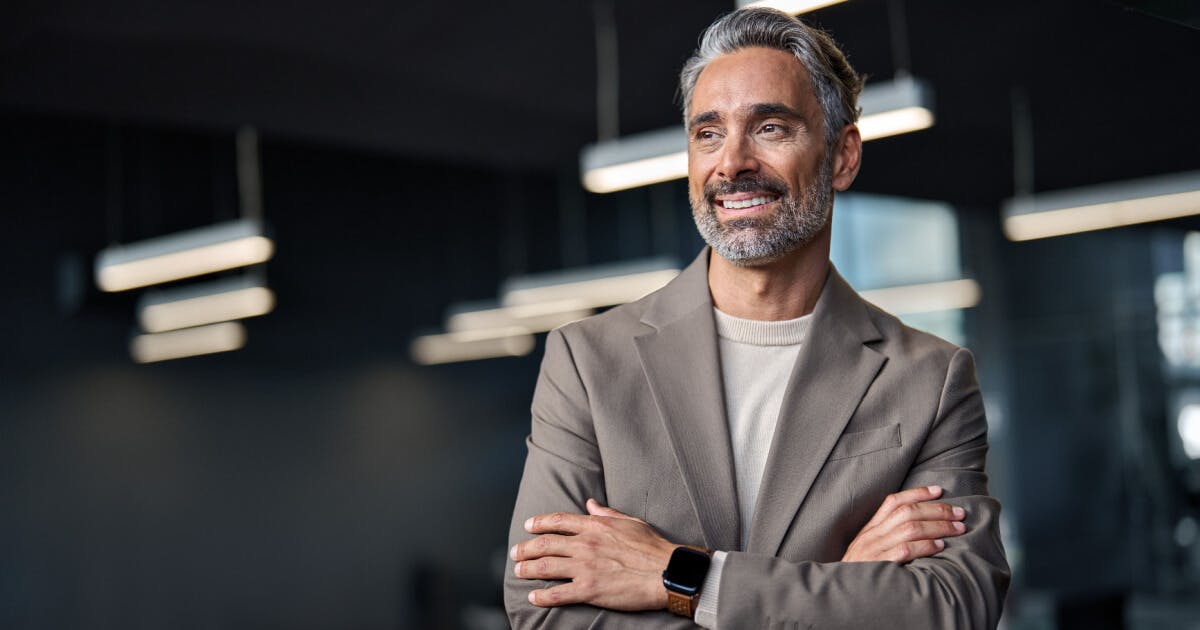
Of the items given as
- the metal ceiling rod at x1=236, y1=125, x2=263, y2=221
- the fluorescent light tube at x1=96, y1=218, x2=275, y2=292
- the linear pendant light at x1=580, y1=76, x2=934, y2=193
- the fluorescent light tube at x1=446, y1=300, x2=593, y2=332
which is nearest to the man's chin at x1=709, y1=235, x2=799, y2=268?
the linear pendant light at x1=580, y1=76, x2=934, y2=193

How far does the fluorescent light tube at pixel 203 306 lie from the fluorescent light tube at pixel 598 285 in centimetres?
183

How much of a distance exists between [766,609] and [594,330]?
525 mm

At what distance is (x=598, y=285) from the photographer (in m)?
8.08

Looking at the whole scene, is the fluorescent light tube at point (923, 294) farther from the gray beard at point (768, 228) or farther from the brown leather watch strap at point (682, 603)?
the brown leather watch strap at point (682, 603)

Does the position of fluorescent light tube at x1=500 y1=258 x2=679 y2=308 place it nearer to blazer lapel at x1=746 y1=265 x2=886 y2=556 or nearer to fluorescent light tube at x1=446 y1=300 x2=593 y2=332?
fluorescent light tube at x1=446 y1=300 x2=593 y2=332

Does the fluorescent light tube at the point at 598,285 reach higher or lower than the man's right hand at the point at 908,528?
higher

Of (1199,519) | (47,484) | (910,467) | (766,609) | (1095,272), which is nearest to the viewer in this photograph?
(766,609)

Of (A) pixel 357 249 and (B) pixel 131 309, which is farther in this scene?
(A) pixel 357 249

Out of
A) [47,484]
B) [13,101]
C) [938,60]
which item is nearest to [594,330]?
[938,60]

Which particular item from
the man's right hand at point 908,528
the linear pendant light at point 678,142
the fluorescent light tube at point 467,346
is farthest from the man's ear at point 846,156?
the fluorescent light tube at point 467,346

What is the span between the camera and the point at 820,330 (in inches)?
72.4

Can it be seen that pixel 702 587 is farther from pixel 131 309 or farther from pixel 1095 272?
pixel 1095 272

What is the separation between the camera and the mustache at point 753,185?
1.77m

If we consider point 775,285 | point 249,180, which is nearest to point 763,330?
point 775,285
